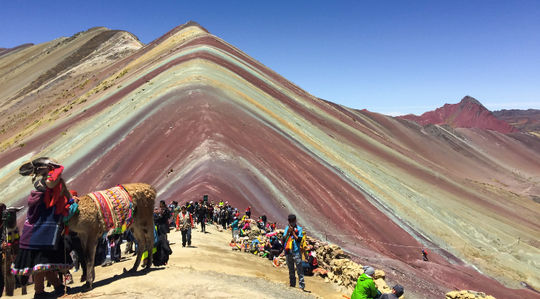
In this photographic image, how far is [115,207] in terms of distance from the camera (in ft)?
24.8

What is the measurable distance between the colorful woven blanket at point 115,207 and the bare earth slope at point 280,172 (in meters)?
11.3

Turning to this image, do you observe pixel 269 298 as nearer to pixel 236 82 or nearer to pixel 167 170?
pixel 167 170

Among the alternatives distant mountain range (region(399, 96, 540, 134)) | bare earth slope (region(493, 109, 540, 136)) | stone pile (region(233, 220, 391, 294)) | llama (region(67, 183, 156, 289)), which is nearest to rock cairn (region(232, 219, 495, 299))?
stone pile (region(233, 220, 391, 294))

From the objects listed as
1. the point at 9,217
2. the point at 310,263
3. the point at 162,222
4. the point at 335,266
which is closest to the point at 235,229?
the point at 310,263

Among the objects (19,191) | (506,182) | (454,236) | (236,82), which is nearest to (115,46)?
(236,82)

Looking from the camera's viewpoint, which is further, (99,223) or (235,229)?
(235,229)

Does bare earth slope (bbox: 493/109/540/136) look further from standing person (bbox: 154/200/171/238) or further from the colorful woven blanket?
the colorful woven blanket

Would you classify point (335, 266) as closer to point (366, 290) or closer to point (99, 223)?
point (366, 290)

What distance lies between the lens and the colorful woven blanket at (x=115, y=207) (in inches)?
291

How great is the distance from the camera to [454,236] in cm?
2975

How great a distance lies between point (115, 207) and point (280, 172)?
697 inches

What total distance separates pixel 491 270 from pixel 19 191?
31.7 meters

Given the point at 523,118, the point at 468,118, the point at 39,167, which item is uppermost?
the point at 523,118

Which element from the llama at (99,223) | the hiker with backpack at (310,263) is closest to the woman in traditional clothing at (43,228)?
the llama at (99,223)
